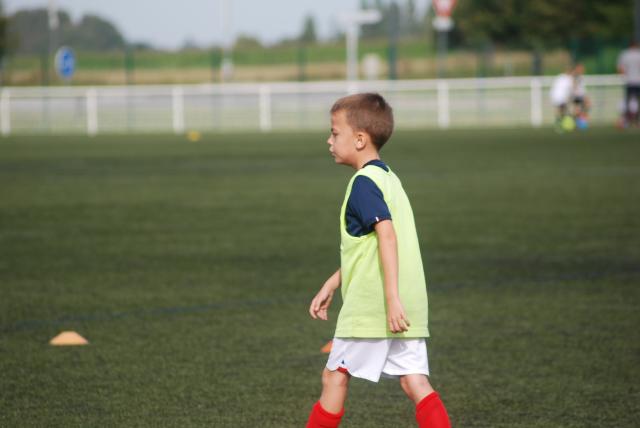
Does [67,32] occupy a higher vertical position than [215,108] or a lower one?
higher

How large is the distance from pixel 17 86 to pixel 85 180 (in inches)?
1285

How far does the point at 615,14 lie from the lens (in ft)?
201

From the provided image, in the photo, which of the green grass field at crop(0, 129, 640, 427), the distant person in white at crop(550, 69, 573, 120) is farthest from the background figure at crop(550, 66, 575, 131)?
the green grass field at crop(0, 129, 640, 427)

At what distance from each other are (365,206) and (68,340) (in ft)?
10.5

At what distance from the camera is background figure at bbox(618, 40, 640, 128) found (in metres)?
30.7

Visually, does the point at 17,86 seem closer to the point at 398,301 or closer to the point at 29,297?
the point at 29,297

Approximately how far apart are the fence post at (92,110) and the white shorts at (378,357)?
119ft

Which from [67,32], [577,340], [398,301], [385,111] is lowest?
[577,340]

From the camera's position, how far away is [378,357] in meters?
3.95

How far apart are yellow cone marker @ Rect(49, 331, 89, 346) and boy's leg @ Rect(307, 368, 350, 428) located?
2.84m

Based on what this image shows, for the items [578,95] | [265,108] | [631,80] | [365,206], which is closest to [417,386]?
[365,206]

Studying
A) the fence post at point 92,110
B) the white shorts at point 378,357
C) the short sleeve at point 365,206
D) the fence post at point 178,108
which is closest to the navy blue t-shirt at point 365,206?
the short sleeve at point 365,206

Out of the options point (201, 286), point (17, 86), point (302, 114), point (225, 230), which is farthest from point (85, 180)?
point (17, 86)

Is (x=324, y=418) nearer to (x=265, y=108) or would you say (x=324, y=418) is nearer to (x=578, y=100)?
(x=578, y=100)
